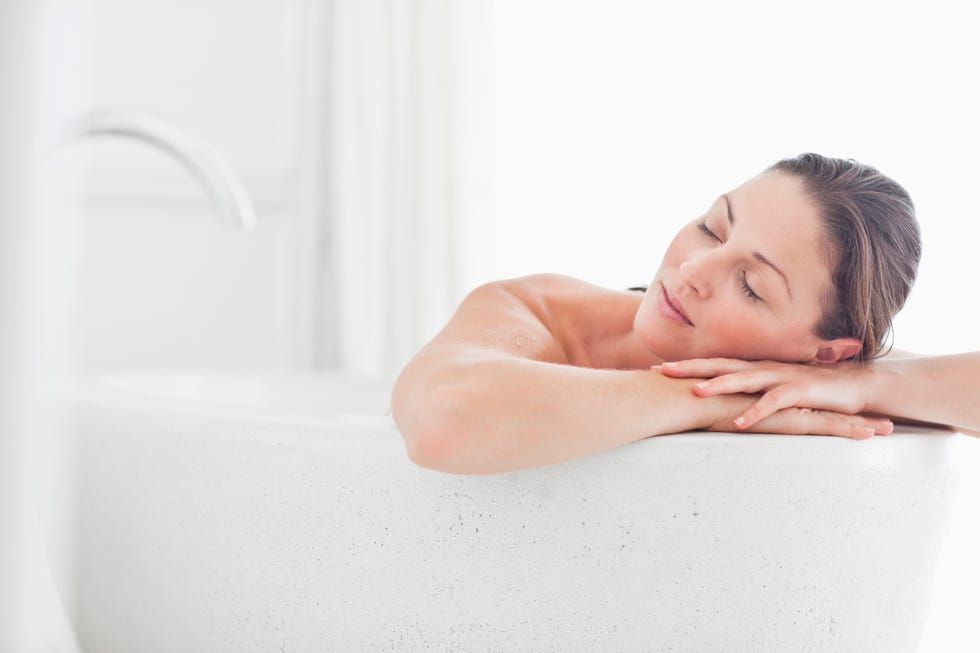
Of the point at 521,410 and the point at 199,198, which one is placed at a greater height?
the point at 199,198

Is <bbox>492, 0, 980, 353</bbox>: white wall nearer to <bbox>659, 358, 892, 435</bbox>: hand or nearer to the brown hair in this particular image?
the brown hair

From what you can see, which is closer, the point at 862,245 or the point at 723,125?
the point at 862,245

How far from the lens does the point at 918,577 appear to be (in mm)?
1047

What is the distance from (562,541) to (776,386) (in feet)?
0.89

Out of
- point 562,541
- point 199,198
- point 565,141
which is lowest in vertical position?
point 562,541

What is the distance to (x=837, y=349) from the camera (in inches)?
43.3

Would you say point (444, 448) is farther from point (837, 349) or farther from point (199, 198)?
point (199, 198)

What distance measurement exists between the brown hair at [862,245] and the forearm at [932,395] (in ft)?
0.22

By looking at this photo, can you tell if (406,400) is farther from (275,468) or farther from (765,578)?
(765,578)

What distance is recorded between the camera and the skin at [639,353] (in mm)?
864

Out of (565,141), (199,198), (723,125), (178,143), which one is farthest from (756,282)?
(199,198)

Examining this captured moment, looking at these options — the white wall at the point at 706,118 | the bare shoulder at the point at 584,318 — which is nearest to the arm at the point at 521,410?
the bare shoulder at the point at 584,318

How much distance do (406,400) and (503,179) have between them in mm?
1721

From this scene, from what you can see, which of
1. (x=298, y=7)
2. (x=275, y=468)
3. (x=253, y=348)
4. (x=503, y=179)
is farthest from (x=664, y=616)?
(x=298, y=7)
